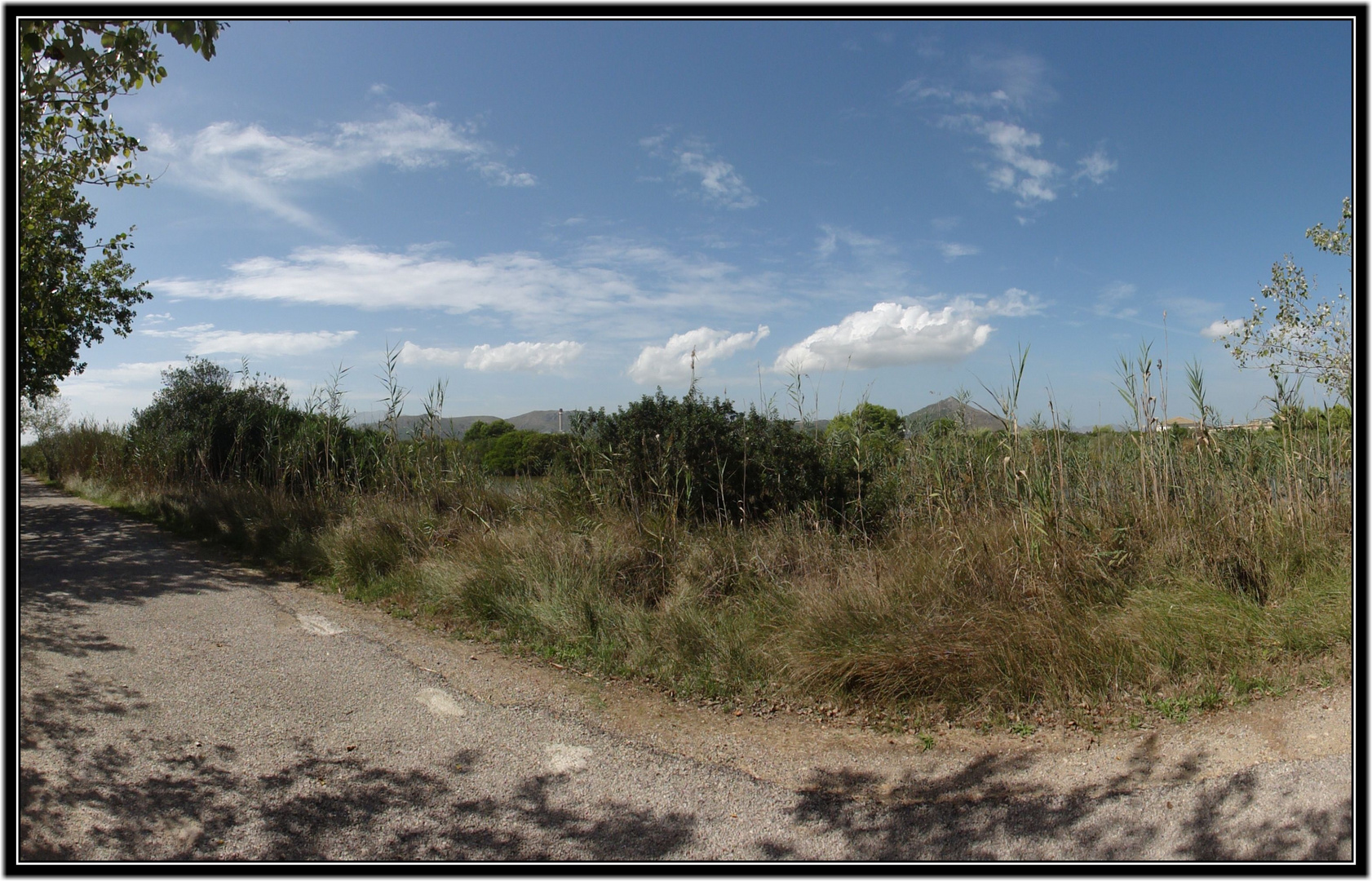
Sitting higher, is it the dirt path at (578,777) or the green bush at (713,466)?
the green bush at (713,466)

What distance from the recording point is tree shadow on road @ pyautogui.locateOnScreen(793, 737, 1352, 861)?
279cm

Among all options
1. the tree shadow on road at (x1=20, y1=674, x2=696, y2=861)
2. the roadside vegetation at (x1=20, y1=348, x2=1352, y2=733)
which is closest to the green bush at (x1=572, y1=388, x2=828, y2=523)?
the roadside vegetation at (x1=20, y1=348, x2=1352, y2=733)

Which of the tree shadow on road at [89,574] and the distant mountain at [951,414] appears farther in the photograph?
the distant mountain at [951,414]

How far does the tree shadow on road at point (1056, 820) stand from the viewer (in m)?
2.79

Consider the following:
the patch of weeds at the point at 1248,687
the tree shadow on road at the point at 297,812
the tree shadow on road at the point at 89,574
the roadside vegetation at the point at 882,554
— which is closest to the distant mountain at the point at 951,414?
the roadside vegetation at the point at 882,554

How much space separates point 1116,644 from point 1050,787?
4.44 feet

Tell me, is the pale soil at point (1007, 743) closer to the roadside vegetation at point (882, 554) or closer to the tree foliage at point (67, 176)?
the roadside vegetation at point (882, 554)

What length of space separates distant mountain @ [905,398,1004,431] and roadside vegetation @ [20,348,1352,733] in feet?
0.41

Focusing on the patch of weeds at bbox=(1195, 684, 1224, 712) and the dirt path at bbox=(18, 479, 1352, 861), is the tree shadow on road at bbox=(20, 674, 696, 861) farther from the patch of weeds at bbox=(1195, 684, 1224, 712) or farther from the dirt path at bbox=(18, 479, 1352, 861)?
the patch of weeds at bbox=(1195, 684, 1224, 712)

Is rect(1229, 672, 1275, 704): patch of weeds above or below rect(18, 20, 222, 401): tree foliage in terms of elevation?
below

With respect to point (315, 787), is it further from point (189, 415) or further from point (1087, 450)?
point (189, 415)

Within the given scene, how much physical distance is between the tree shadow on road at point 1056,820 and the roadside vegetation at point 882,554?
61 cm

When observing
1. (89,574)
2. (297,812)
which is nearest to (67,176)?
(89,574)

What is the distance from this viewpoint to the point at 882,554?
5.67 m
